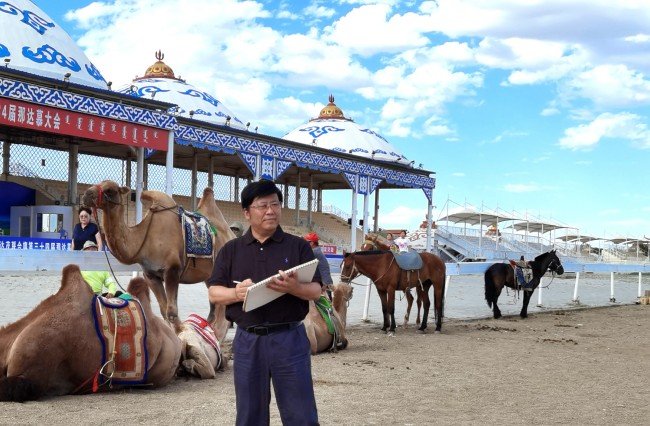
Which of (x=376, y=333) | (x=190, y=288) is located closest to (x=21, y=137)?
(x=190, y=288)

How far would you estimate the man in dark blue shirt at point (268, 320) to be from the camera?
12.0 ft

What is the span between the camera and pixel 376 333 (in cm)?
1177

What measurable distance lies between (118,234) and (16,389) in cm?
316

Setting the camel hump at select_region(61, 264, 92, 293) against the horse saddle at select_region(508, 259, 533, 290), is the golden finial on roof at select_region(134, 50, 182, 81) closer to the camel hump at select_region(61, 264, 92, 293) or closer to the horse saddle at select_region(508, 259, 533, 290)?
the horse saddle at select_region(508, 259, 533, 290)

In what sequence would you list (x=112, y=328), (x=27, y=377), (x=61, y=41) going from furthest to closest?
(x=61, y=41) → (x=112, y=328) → (x=27, y=377)

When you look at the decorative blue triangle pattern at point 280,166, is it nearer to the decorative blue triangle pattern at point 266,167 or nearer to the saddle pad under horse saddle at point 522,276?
the decorative blue triangle pattern at point 266,167

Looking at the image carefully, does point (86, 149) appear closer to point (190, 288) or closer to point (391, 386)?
point (190, 288)

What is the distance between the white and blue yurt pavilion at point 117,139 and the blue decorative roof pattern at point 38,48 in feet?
0.15

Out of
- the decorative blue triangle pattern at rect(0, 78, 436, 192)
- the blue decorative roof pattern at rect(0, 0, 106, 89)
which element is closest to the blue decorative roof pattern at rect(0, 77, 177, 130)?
the decorative blue triangle pattern at rect(0, 78, 436, 192)

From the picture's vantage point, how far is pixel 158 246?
872 centimetres

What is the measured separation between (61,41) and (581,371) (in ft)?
77.7

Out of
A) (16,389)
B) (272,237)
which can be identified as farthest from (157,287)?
(272,237)

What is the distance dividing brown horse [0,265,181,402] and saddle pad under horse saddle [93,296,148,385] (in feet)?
0.12

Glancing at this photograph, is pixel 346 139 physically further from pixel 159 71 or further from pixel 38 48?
pixel 38 48
